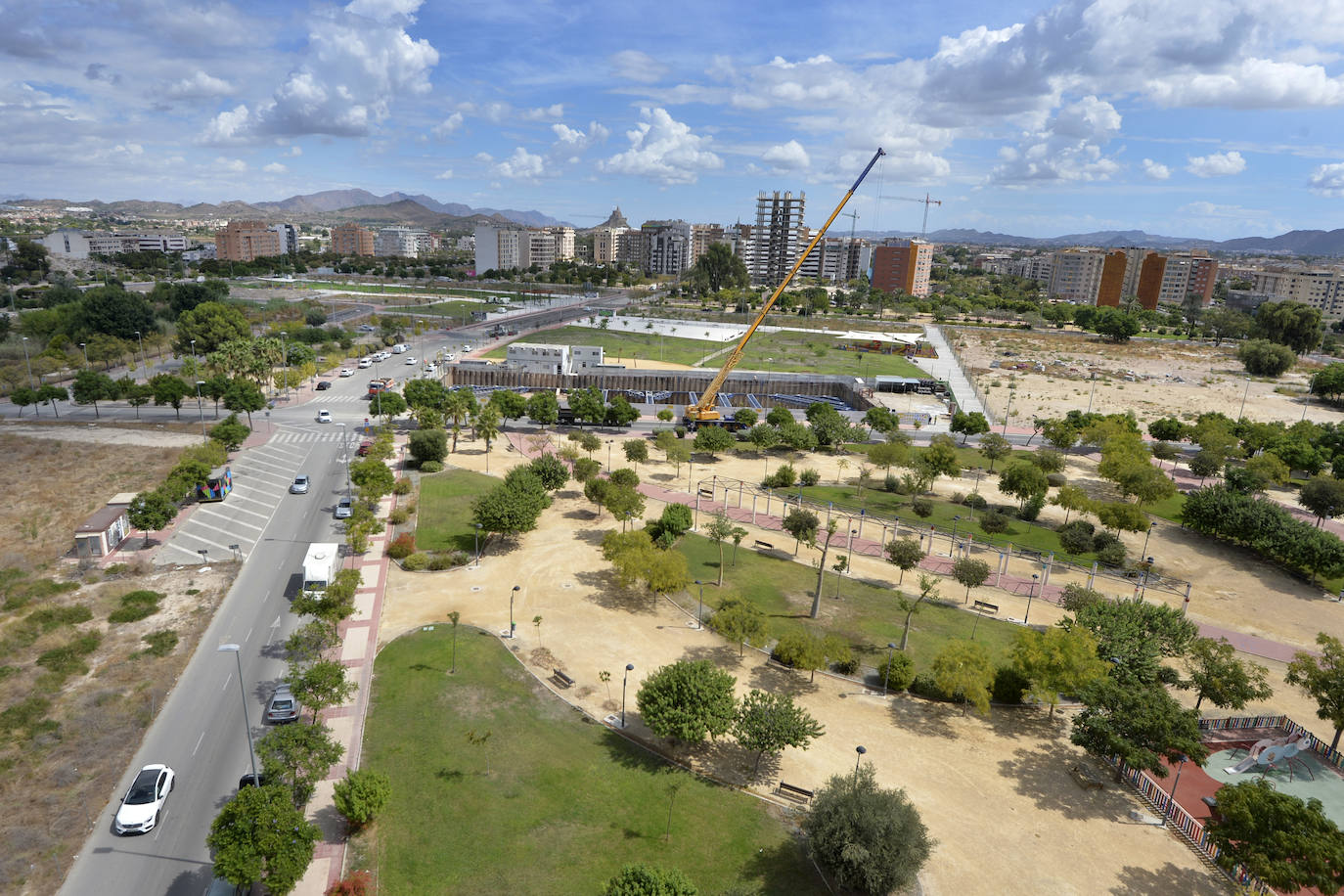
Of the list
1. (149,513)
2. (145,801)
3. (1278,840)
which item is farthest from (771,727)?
(149,513)

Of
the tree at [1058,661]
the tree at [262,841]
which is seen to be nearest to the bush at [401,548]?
the tree at [262,841]

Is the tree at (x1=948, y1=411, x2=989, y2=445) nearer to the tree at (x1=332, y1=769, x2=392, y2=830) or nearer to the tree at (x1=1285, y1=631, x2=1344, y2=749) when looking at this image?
the tree at (x1=1285, y1=631, x2=1344, y2=749)

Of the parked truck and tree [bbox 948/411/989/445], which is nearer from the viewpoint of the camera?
the parked truck

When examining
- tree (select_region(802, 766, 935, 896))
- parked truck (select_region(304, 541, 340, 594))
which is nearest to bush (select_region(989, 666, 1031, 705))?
tree (select_region(802, 766, 935, 896))

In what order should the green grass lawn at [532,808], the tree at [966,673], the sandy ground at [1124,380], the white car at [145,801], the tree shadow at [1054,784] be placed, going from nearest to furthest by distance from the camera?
the green grass lawn at [532,808], the white car at [145,801], the tree shadow at [1054,784], the tree at [966,673], the sandy ground at [1124,380]

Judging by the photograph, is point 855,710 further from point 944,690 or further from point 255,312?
point 255,312

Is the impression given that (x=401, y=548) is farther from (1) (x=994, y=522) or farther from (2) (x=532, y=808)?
(1) (x=994, y=522)

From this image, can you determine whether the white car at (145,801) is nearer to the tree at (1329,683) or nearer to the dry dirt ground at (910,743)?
the dry dirt ground at (910,743)
